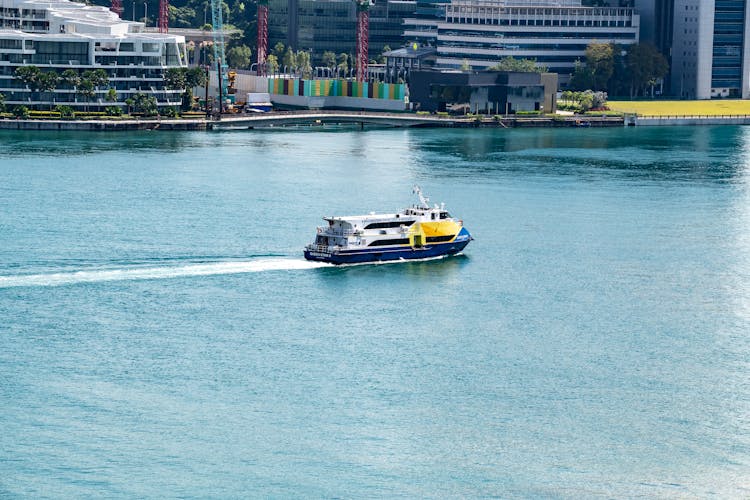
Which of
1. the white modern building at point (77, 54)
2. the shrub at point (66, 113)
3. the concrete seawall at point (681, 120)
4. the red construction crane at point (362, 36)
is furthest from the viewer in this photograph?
the red construction crane at point (362, 36)

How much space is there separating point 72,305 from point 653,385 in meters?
19.1

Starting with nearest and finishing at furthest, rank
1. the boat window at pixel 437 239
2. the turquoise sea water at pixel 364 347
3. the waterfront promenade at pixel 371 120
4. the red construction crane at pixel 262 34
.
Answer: the turquoise sea water at pixel 364 347
the boat window at pixel 437 239
the waterfront promenade at pixel 371 120
the red construction crane at pixel 262 34

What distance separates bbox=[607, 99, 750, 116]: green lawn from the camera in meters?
137

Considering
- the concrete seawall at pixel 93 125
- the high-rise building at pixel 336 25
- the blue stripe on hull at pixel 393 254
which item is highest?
the high-rise building at pixel 336 25

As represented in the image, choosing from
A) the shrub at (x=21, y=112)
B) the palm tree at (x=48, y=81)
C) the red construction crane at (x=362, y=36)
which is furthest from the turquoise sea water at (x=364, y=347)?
the red construction crane at (x=362, y=36)

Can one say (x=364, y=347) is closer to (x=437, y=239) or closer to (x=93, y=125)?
(x=437, y=239)

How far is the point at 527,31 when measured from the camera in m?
147

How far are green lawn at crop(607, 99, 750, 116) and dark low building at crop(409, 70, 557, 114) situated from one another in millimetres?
8477

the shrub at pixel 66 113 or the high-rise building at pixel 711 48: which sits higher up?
the high-rise building at pixel 711 48

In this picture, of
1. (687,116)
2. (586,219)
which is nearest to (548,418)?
(586,219)

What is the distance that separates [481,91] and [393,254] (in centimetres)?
7490

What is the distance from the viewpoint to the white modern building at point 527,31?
484 ft

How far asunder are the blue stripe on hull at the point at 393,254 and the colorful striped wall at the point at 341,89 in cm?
7364

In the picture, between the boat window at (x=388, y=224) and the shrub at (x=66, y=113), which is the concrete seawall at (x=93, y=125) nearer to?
the shrub at (x=66, y=113)
